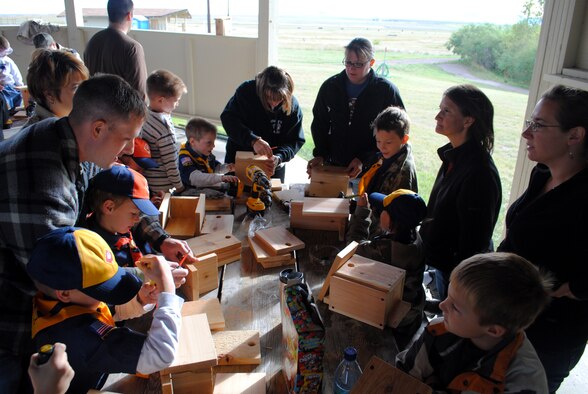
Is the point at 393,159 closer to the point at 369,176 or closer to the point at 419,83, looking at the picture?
the point at 369,176

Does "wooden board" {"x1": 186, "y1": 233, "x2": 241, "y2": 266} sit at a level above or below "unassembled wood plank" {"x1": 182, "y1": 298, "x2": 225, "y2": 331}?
above

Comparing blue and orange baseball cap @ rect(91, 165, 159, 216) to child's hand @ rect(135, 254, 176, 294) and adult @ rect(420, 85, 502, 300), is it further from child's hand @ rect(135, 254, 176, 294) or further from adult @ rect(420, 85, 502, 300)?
adult @ rect(420, 85, 502, 300)

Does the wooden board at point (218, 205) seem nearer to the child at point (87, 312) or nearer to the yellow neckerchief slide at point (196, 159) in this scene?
the yellow neckerchief slide at point (196, 159)

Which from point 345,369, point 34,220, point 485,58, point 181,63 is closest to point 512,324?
point 345,369

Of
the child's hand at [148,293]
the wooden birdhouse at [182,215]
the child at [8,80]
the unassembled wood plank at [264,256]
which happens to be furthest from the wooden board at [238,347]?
the child at [8,80]

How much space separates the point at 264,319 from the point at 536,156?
133 centimetres

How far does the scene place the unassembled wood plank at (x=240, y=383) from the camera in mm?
1401

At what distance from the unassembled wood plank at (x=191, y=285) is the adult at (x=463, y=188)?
4.11 feet

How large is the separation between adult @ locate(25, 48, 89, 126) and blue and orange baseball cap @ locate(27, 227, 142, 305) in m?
1.21

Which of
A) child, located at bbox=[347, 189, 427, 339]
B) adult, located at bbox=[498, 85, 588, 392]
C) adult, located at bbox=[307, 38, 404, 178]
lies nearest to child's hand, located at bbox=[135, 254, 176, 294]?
child, located at bbox=[347, 189, 427, 339]

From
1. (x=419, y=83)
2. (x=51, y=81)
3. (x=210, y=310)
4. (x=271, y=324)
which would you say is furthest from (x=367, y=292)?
(x=419, y=83)

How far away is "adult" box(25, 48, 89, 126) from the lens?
2.15m

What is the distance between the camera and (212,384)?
4.51ft

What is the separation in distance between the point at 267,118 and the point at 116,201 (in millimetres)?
1807
